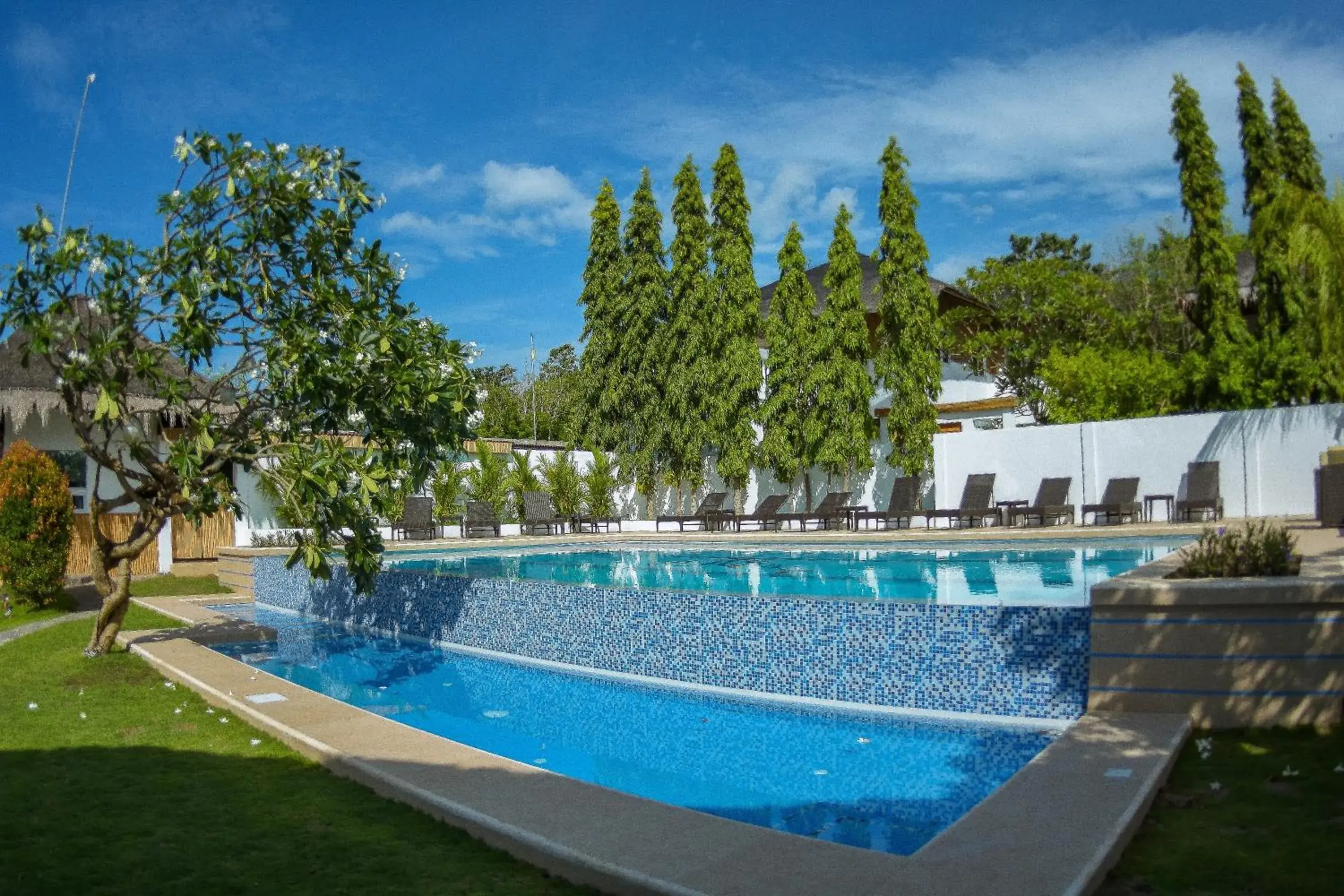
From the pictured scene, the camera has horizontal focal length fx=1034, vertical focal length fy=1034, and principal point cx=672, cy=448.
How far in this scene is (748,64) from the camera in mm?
21688

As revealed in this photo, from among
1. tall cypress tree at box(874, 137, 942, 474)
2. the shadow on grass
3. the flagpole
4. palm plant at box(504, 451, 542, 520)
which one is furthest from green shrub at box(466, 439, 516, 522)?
the shadow on grass

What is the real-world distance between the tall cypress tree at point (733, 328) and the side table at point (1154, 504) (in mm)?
9184

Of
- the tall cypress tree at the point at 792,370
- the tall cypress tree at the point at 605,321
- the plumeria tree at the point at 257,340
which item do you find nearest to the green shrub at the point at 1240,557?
the plumeria tree at the point at 257,340

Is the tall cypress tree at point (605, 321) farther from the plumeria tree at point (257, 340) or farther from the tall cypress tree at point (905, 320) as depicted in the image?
the plumeria tree at point (257, 340)

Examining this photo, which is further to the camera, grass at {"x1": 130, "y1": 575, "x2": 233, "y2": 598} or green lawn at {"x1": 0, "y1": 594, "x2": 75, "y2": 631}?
grass at {"x1": 130, "y1": 575, "x2": 233, "y2": 598}

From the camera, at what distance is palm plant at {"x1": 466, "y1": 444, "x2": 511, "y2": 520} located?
24797 millimetres

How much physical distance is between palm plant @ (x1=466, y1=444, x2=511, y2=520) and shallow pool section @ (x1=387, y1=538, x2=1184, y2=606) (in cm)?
463

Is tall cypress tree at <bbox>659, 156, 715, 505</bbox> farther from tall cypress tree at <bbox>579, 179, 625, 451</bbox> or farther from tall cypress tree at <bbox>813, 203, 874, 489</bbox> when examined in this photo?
tall cypress tree at <bbox>813, 203, 874, 489</bbox>

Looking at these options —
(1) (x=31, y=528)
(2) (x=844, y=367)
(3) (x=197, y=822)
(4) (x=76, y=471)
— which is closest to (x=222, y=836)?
(3) (x=197, y=822)

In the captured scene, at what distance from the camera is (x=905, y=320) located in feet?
75.9

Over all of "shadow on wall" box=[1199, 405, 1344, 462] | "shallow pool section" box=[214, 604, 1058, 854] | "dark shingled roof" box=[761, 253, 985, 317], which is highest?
"dark shingled roof" box=[761, 253, 985, 317]

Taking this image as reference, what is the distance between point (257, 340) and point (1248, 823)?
7858 mm

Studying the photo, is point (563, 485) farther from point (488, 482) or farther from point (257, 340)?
point (257, 340)

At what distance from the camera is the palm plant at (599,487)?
1037 inches
